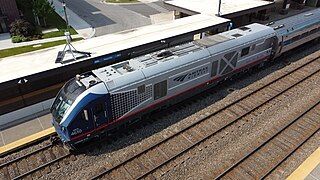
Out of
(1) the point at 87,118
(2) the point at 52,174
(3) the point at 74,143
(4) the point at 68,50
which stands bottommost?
(2) the point at 52,174

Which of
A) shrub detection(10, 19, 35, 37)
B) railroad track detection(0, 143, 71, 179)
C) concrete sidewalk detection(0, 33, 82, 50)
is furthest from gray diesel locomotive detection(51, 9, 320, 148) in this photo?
shrub detection(10, 19, 35, 37)

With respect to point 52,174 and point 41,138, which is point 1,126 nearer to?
point 41,138

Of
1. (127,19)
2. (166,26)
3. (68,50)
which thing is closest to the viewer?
(68,50)

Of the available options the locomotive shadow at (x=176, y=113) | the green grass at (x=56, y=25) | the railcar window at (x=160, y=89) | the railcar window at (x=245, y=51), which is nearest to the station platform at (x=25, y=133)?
the locomotive shadow at (x=176, y=113)

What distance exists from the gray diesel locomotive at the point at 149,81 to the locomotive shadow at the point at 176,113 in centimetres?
81

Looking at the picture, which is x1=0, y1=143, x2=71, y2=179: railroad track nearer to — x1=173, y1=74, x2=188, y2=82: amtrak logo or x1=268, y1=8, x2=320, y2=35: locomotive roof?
x1=173, y1=74, x2=188, y2=82: amtrak logo

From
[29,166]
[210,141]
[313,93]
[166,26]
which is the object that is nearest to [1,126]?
[29,166]

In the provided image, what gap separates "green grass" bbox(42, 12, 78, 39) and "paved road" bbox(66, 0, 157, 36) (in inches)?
135

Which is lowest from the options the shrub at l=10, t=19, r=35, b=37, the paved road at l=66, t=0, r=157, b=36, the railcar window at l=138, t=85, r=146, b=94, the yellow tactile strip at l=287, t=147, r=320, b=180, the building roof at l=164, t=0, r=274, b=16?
the yellow tactile strip at l=287, t=147, r=320, b=180

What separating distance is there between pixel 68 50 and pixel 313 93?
66.8ft

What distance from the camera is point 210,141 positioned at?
17.8 m

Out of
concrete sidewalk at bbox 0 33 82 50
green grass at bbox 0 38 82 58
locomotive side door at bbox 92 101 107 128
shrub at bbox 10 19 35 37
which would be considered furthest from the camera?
shrub at bbox 10 19 35 37

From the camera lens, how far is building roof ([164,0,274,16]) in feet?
108

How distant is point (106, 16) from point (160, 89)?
2921 cm
